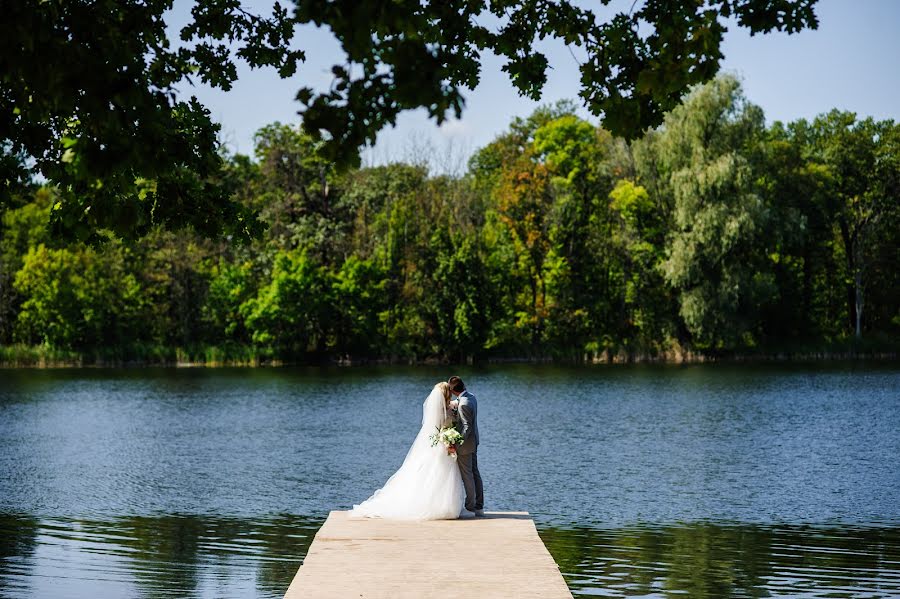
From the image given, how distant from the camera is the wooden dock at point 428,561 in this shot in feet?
33.7

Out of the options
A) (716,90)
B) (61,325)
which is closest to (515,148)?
(716,90)

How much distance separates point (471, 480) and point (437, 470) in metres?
0.59

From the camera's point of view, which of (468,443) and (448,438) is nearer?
(448,438)

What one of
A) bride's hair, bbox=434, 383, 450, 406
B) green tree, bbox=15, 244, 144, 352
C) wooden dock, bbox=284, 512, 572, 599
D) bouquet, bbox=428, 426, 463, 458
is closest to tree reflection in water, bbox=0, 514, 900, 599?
wooden dock, bbox=284, 512, 572, 599

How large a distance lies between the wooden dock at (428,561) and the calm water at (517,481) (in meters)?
0.84

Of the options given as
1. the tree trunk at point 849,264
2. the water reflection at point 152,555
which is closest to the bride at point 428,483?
the water reflection at point 152,555

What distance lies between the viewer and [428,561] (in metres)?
11.6

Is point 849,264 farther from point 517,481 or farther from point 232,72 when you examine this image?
point 232,72

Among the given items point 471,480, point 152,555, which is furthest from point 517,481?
point 152,555

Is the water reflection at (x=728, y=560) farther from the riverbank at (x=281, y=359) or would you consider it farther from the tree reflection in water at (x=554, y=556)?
the riverbank at (x=281, y=359)

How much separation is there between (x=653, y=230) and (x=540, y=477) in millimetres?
43974

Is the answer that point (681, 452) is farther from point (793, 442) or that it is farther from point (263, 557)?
point (263, 557)

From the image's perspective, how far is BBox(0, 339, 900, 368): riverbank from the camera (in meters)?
65.6

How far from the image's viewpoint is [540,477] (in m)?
22.1
